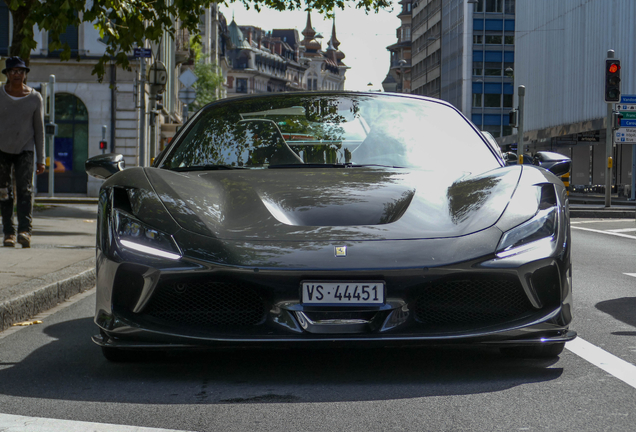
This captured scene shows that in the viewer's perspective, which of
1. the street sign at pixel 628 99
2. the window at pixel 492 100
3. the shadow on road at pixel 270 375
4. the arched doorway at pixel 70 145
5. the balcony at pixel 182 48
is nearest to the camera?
the shadow on road at pixel 270 375

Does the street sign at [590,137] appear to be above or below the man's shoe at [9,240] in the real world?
above

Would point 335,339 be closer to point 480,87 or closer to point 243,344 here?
point 243,344

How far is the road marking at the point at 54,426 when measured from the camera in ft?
9.96

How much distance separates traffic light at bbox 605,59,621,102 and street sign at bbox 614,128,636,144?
73.0 inches

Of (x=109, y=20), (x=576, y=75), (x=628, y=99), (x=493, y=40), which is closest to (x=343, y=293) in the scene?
(x=109, y=20)

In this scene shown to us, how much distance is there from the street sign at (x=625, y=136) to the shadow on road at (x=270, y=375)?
20.1m

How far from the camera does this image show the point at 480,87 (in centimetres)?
7669

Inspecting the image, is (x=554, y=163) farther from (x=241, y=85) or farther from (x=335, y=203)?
(x=241, y=85)

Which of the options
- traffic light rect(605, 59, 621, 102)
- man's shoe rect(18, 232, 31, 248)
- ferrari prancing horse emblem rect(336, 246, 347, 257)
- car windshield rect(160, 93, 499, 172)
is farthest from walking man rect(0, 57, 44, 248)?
traffic light rect(605, 59, 621, 102)

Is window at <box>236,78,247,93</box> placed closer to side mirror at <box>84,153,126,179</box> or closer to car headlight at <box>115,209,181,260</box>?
side mirror at <box>84,153,126,179</box>

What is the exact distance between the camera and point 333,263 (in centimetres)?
357

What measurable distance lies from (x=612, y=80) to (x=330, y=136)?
59.1ft

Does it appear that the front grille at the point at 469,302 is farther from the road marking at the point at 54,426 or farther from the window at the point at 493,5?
the window at the point at 493,5

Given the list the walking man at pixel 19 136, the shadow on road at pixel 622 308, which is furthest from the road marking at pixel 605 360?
the walking man at pixel 19 136
